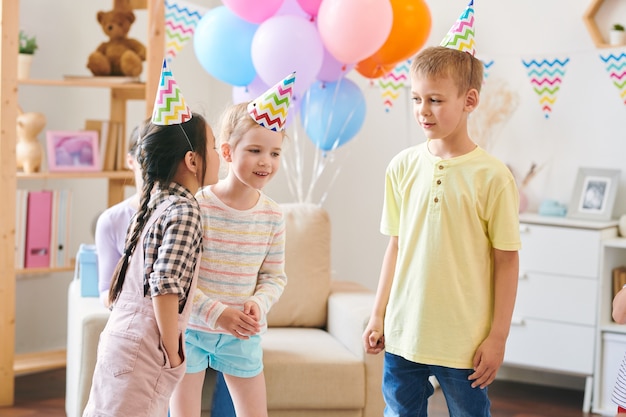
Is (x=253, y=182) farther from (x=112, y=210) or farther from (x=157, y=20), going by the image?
(x=157, y=20)

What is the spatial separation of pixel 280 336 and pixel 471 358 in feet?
4.18

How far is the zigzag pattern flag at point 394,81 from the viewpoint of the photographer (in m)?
3.92

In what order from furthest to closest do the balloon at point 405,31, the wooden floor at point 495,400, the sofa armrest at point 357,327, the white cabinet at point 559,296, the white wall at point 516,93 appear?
1. the white wall at point 516,93
2. the white cabinet at point 559,296
3. the wooden floor at point 495,400
4. the balloon at point 405,31
5. the sofa armrest at point 357,327

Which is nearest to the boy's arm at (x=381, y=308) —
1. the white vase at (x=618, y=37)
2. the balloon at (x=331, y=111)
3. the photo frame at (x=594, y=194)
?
the balloon at (x=331, y=111)

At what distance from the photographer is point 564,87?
3939mm

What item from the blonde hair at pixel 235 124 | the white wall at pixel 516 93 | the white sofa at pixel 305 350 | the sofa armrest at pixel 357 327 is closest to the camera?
the blonde hair at pixel 235 124

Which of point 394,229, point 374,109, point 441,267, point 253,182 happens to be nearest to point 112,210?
point 253,182

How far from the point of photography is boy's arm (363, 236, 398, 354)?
77.3 inches

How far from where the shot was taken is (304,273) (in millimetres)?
3178

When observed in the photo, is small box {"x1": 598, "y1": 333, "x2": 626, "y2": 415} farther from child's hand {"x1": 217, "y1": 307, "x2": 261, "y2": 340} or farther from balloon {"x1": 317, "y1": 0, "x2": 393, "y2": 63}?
child's hand {"x1": 217, "y1": 307, "x2": 261, "y2": 340}

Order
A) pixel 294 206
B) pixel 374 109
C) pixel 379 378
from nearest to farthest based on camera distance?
1. pixel 379 378
2. pixel 294 206
3. pixel 374 109

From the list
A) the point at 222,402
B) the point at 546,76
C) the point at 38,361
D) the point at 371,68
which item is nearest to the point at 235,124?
the point at 222,402

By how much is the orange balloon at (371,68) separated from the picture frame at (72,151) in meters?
1.15

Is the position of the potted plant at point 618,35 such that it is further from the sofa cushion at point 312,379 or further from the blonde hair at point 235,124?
the blonde hair at point 235,124
